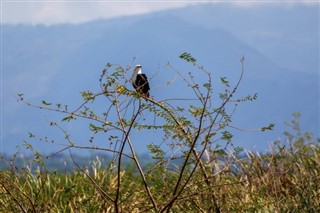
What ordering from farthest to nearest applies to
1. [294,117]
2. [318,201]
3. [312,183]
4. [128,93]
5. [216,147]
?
[294,117] → [312,183] → [318,201] → [216,147] → [128,93]

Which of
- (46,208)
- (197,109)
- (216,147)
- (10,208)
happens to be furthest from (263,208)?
(10,208)

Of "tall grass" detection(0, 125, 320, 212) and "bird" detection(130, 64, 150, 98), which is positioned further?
"tall grass" detection(0, 125, 320, 212)

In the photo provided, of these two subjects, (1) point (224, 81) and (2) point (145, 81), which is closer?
(2) point (145, 81)

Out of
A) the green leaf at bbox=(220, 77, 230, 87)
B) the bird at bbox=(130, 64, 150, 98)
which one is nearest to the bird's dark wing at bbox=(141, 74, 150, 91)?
the bird at bbox=(130, 64, 150, 98)

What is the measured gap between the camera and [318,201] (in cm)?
763

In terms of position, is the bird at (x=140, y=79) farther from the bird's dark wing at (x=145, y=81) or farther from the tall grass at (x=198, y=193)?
the tall grass at (x=198, y=193)

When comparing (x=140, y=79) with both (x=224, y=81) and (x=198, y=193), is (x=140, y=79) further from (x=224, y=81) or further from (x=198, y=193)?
(x=198, y=193)

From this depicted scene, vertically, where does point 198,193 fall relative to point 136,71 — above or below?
below

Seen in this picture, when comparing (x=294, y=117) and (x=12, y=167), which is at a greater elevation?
(x=294, y=117)

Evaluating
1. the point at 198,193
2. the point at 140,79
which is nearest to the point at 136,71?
the point at 140,79

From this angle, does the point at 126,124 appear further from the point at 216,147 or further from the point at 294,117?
the point at 294,117

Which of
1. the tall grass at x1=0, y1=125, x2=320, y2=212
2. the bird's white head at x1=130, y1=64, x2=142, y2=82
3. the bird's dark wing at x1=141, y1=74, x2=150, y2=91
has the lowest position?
the tall grass at x1=0, y1=125, x2=320, y2=212

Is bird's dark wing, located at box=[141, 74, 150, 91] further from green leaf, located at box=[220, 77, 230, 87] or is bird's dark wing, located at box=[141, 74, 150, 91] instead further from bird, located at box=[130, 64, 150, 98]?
green leaf, located at box=[220, 77, 230, 87]

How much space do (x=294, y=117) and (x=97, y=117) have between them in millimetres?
9286
